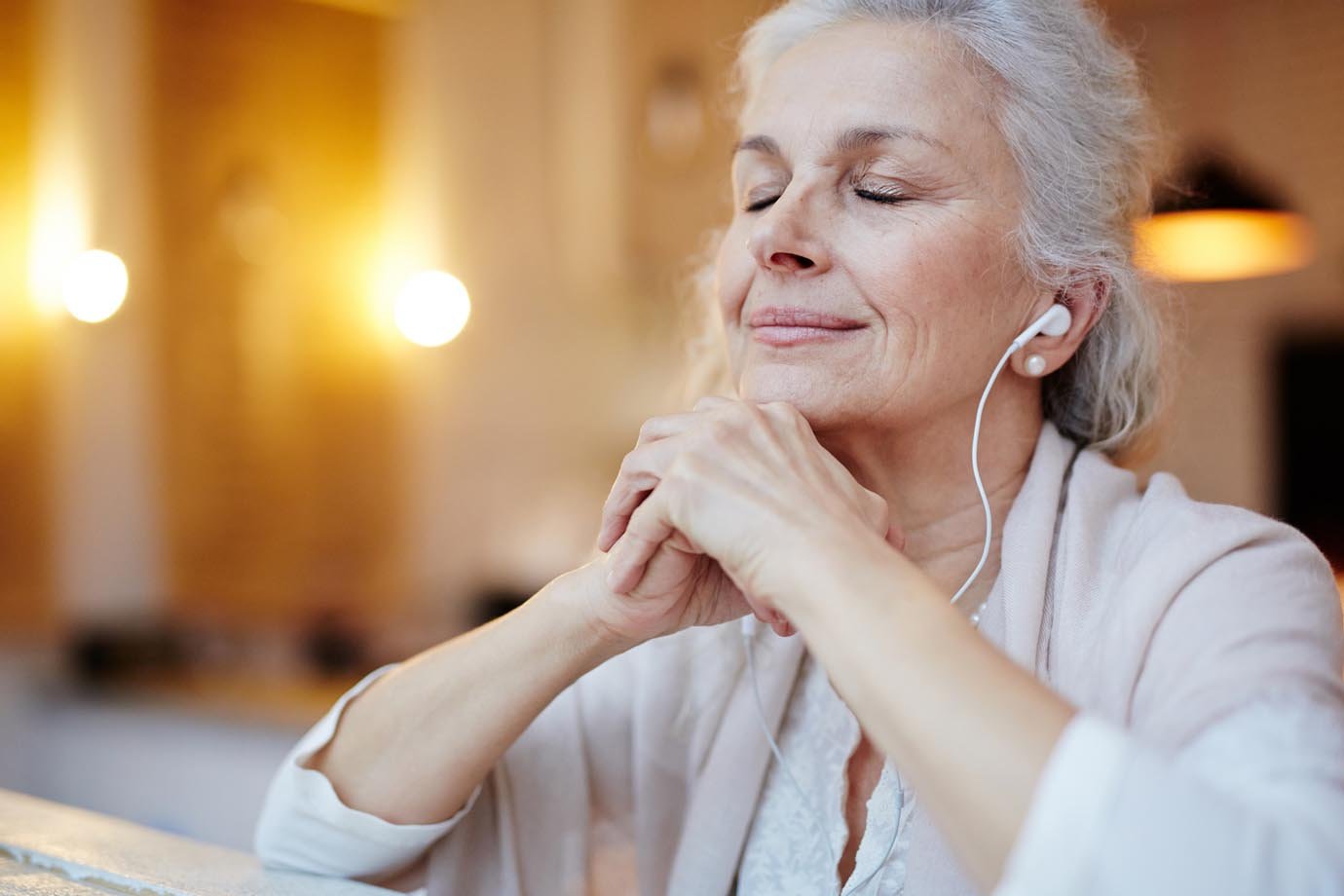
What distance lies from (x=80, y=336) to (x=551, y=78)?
2.05m

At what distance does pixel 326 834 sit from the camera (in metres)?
1.27

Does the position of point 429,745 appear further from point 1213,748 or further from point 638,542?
point 1213,748

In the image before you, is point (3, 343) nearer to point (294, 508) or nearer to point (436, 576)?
point (294, 508)

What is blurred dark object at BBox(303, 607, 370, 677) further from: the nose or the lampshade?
the nose

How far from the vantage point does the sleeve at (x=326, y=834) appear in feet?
4.13

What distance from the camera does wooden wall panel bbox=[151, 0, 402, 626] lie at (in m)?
4.04

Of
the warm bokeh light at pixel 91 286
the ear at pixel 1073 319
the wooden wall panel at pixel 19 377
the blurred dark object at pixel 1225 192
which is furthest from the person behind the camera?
the warm bokeh light at pixel 91 286

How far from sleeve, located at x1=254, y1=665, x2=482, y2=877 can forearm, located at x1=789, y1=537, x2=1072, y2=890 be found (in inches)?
22.6

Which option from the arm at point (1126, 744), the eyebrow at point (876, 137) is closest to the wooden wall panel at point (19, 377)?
the eyebrow at point (876, 137)

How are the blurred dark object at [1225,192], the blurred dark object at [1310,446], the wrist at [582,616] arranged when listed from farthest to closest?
the blurred dark object at [1310,446]
the blurred dark object at [1225,192]
the wrist at [582,616]

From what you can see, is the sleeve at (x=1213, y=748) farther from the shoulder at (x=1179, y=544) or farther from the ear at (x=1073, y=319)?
the ear at (x=1073, y=319)

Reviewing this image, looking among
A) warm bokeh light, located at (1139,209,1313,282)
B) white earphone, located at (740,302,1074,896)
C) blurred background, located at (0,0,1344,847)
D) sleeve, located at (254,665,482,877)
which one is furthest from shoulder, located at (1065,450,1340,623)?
warm bokeh light, located at (1139,209,1313,282)

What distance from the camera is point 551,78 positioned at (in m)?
4.95

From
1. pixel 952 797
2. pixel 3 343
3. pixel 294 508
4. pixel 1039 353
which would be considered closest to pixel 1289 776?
pixel 952 797
